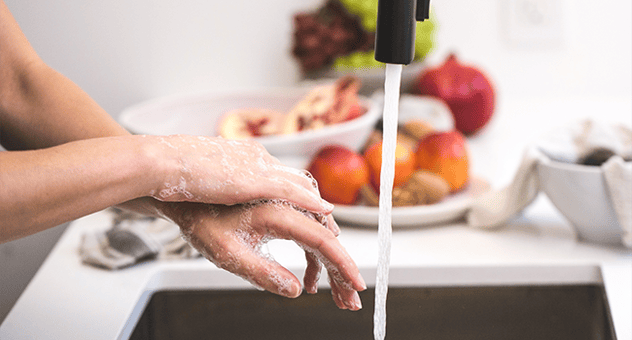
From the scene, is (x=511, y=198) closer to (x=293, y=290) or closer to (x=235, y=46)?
(x=293, y=290)

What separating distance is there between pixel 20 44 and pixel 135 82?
0.74m

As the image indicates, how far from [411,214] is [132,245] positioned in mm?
376

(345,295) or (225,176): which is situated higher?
(225,176)

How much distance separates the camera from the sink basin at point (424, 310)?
0.70 metres

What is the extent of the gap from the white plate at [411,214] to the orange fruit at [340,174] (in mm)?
21

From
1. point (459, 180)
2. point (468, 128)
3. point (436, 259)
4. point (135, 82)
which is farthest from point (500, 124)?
point (135, 82)

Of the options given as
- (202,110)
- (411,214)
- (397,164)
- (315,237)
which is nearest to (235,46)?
(202,110)

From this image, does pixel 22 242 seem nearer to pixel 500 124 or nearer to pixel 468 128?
pixel 468 128

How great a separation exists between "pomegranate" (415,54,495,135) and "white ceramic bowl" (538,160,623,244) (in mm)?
498

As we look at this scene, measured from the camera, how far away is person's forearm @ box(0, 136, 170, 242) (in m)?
0.38

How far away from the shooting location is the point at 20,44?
2.04 feet

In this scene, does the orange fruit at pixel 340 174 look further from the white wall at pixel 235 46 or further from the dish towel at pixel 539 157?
the white wall at pixel 235 46

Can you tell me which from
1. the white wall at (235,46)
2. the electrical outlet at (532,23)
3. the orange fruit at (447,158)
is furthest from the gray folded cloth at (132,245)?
the electrical outlet at (532,23)

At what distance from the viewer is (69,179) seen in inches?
15.7
